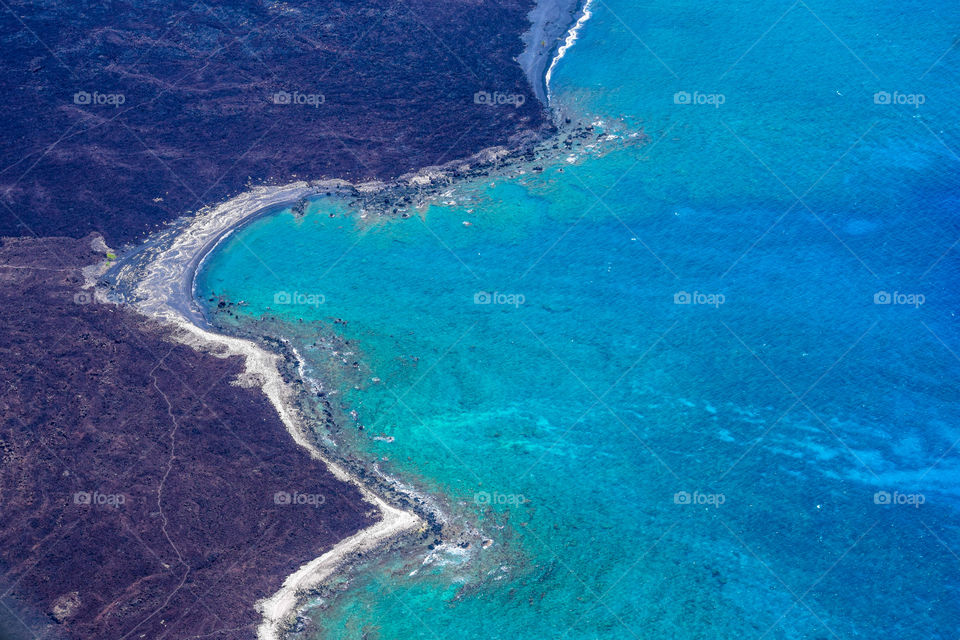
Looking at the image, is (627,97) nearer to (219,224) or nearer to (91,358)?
(219,224)

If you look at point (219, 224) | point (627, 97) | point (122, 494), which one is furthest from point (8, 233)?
point (627, 97)

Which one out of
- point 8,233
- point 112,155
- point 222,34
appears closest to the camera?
point 8,233

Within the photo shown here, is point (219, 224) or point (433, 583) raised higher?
point (219, 224)

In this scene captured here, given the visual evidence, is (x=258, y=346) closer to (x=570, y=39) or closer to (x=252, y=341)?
(x=252, y=341)

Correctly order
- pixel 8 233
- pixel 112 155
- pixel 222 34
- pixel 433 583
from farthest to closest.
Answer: pixel 222 34 < pixel 112 155 < pixel 8 233 < pixel 433 583

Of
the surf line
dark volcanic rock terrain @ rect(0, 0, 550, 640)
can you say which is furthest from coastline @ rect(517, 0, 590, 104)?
dark volcanic rock terrain @ rect(0, 0, 550, 640)

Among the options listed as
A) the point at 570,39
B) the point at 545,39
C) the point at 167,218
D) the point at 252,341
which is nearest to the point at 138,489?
the point at 252,341

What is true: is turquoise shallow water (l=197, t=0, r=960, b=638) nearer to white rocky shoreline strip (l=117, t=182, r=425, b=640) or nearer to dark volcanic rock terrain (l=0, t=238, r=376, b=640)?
white rocky shoreline strip (l=117, t=182, r=425, b=640)
